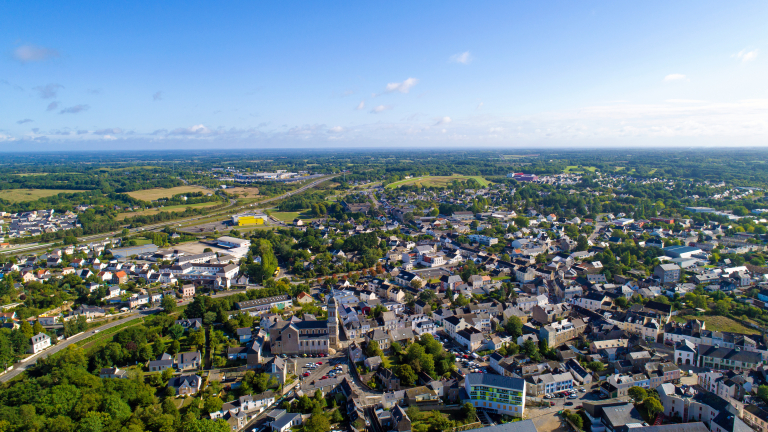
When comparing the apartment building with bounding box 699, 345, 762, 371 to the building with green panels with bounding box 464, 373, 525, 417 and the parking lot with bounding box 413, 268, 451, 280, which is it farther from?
the parking lot with bounding box 413, 268, 451, 280

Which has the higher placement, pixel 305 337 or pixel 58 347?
pixel 305 337

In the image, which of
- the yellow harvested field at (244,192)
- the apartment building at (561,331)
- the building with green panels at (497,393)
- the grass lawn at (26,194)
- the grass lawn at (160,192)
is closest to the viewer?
the building with green panels at (497,393)

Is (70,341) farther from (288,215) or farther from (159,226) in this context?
(288,215)

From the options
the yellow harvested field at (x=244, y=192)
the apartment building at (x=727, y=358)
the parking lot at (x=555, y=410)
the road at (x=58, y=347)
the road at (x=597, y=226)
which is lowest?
the road at (x=58, y=347)

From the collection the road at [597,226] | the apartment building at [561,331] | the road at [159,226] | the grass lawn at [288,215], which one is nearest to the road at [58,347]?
the road at [159,226]

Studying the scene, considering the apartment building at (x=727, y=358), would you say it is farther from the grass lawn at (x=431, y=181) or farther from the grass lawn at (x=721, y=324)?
the grass lawn at (x=431, y=181)

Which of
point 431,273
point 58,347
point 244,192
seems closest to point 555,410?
point 431,273

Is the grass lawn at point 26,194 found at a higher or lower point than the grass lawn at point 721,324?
higher

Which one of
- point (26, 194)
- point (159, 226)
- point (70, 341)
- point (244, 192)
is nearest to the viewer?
point (70, 341)
